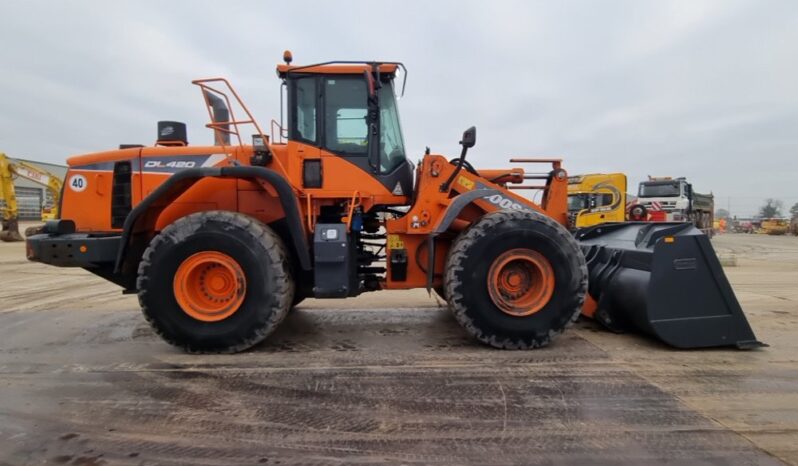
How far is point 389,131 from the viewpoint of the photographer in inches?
195

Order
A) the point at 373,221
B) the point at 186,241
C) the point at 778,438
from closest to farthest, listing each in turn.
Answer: the point at 778,438 < the point at 186,241 < the point at 373,221

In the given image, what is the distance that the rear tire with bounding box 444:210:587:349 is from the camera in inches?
169

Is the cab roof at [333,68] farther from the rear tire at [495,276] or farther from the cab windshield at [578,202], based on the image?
the cab windshield at [578,202]

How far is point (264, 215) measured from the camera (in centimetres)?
490

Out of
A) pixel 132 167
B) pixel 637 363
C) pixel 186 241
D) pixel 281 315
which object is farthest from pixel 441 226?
pixel 132 167

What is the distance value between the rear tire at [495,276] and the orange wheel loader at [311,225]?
13mm

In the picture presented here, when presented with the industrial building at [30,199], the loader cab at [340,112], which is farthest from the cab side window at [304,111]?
the industrial building at [30,199]

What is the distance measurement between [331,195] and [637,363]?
3.22m

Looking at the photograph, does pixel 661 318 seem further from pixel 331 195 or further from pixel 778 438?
pixel 331 195

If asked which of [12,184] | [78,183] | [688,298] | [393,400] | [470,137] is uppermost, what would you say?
[12,184]

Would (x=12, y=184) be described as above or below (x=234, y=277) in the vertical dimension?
above

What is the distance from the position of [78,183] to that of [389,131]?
332 cm

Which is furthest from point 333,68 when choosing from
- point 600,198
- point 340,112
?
point 600,198

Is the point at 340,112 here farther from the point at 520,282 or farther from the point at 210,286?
the point at 520,282
